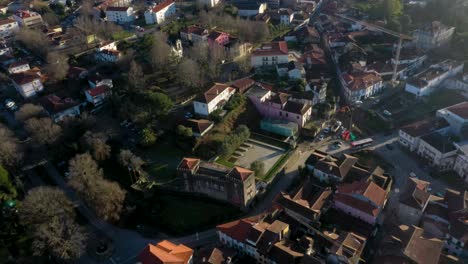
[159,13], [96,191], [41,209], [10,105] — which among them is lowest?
[41,209]

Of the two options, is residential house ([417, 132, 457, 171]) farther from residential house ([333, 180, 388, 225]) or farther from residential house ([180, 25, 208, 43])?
residential house ([180, 25, 208, 43])

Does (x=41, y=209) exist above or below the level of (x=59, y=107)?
below

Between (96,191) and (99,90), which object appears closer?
(96,191)

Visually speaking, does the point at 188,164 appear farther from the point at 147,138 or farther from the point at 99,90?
the point at 99,90

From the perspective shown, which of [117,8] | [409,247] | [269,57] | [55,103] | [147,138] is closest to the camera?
[409,247]

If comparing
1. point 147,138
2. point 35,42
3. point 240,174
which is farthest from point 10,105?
point 240,174

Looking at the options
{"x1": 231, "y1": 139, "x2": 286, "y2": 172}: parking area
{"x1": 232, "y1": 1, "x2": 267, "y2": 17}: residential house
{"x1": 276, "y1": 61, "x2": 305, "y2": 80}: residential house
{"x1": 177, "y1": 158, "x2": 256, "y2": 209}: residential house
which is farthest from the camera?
{"x1": 232, "y1": 1, "x2": 267, "y2": 17}: residential house

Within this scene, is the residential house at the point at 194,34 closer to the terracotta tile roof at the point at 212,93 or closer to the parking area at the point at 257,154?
the terracotta tile roof at the point at 212,93

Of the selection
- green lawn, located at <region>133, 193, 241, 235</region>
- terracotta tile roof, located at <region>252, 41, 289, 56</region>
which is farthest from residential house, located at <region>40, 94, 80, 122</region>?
terracotta tile roof, located at <region>252, 41, 289, 56</region>
